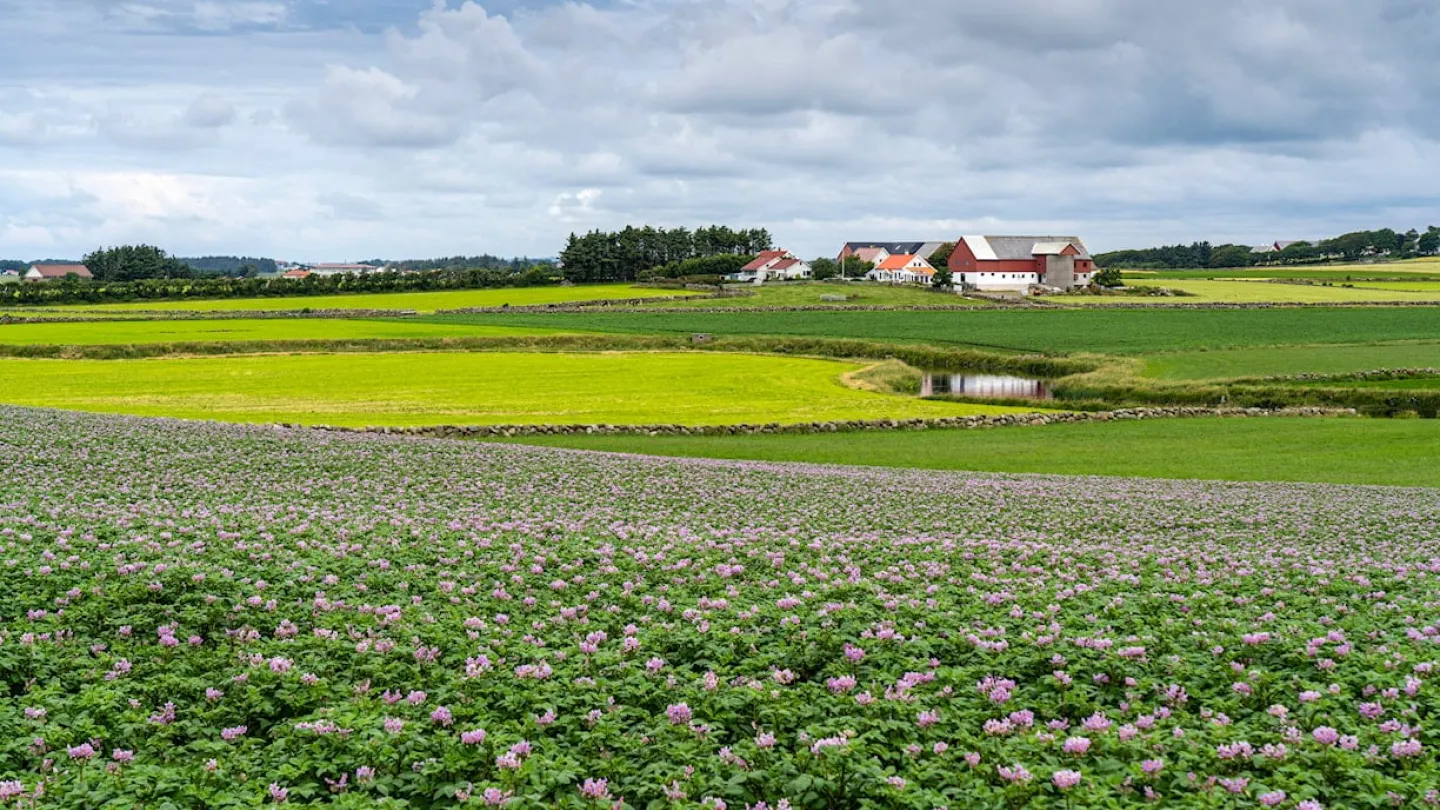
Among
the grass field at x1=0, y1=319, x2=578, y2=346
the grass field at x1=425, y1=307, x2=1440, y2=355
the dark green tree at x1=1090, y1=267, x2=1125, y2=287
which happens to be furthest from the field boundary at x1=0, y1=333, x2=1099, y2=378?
the dark green tree at x1=1090, y1=267, x2=1125, y2=287

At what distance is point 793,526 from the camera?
19.2 meters

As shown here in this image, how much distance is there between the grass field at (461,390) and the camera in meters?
52.7

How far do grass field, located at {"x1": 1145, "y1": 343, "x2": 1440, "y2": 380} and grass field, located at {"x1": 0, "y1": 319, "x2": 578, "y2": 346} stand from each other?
57586 millimetres

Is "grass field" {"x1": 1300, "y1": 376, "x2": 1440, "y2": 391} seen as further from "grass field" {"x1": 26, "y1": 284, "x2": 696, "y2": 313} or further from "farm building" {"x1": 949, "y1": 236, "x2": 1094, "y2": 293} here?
"farm building" {"x1": 949, "y1": 236, "x2": 1094, "y2": 293}

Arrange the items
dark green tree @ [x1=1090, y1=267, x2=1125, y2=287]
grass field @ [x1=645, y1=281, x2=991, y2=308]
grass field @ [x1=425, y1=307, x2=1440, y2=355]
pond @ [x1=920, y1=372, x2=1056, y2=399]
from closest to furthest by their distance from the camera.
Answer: pond @ [x1=920, y1=372, x2=1056, y2=399] → grass field @ [x1=425, y1=307, x2=1440, y2=355] → grass field @ [x1=645, y1=281, x2=991, y2=308] → dark green tree @ [x1=1090, y1=267, x2=1125, y2=287]

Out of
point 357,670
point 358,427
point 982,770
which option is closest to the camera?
point 982,770

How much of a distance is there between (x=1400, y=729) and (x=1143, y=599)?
452 centimetres

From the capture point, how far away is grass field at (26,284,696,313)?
141625mm

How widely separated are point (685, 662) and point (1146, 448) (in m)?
36.6

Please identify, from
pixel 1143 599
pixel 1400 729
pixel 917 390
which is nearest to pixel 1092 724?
pixel 1400 729

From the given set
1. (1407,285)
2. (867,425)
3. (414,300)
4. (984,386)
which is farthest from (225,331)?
(1407,285)

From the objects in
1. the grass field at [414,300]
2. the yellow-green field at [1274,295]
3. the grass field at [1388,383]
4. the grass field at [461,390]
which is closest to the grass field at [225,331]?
the grass field at [461,390]

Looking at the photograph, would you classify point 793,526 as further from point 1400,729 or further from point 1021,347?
point 1021,347

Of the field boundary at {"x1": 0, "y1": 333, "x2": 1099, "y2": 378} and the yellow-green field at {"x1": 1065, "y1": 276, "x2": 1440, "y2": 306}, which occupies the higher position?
the yellow-green field at {"x1": 1065, "y1": 276, "x2": 1440, "y2": 306}
